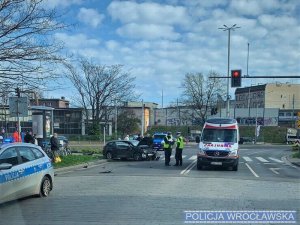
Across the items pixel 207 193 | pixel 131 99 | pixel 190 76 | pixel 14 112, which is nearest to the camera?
pixel 207 193

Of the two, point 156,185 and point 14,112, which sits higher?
point 14,112

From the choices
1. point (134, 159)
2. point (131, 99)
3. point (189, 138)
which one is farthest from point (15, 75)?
point (189, 138)

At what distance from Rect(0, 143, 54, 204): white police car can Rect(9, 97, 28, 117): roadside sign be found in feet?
25.0

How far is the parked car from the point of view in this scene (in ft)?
103

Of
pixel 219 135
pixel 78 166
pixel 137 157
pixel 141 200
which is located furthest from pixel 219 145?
pixel 141 200

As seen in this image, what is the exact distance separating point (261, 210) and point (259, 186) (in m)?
5.16

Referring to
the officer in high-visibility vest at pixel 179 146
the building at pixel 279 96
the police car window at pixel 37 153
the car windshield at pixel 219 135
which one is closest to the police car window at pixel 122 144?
the officer in high-visibility vest at pixel 179 146

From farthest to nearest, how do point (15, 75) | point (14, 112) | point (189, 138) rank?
point (189, 138), point (14, 112), point (15, 75)

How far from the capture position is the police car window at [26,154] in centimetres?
1166

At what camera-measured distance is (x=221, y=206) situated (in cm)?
1083

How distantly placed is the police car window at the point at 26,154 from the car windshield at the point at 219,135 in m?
13.1

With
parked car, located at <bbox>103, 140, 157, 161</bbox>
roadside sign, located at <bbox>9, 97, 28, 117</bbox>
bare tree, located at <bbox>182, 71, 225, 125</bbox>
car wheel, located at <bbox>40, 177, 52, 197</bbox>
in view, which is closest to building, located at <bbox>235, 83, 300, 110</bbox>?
bare tree, located at <bbox>182, 71, 225, 125</bbox>

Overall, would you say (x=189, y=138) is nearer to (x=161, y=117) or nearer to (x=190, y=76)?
(x=190, y=76)

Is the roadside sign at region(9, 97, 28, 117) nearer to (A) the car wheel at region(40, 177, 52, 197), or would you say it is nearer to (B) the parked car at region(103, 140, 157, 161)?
(A) the car wheel at region(40, 177, 52, 197)
